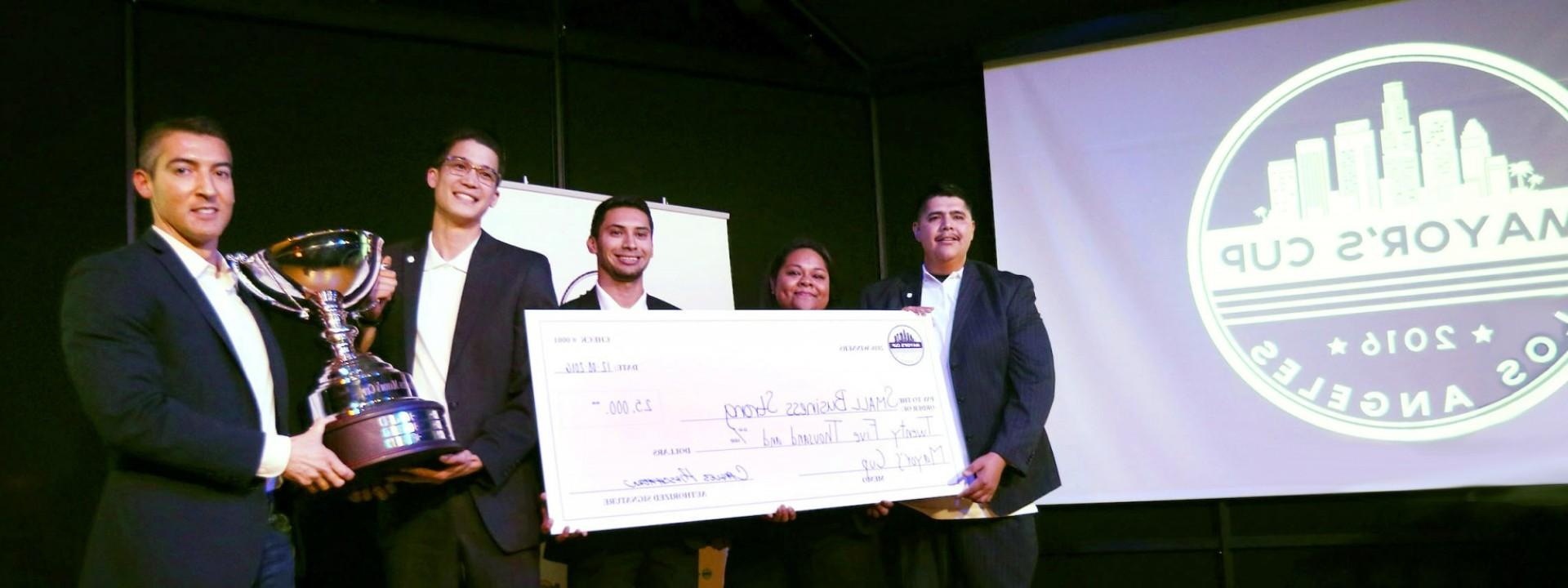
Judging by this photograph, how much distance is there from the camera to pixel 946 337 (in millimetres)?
3225

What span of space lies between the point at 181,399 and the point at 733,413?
1.20 meters

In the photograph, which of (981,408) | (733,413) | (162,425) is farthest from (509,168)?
(162,425)

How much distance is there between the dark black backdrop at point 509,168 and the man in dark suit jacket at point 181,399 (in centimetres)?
129

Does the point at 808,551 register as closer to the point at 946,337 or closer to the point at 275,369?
the point at 946,337

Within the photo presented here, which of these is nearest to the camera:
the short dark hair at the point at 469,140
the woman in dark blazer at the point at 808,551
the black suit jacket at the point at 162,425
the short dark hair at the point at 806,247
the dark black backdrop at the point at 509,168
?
the black suit jacket at the point at 162,425

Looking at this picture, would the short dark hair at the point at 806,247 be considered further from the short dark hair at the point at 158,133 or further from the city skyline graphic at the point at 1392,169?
the short dark hair at the point at 158,133

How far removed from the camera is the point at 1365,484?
12.6 feet

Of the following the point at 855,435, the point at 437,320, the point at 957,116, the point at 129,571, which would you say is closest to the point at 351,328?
the point at 437,320

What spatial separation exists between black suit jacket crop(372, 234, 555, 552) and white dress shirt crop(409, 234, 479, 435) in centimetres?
2

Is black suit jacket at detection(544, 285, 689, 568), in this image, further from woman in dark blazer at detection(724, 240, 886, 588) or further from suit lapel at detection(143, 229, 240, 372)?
suit lapel at detection(143, 229, 240, 372)

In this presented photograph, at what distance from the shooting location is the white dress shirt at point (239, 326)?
214 cm

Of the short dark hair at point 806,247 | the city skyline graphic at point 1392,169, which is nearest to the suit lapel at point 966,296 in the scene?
the short dark hair at point 806,247

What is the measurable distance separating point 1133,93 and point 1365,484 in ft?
5.22

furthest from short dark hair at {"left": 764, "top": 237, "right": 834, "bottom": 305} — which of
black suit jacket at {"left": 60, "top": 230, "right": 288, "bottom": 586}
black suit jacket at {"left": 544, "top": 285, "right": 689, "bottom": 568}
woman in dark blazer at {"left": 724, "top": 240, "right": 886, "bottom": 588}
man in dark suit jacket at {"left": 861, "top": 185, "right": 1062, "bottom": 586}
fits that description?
black suit jacket at {"left": 60, "top": 230, "right": 288, "bottom": 586}
